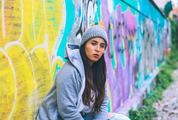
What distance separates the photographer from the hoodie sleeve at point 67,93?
319 cm

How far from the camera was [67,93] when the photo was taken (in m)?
3.20

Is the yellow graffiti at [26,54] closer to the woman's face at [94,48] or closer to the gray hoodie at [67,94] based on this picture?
the gray hoodie at [67,94]

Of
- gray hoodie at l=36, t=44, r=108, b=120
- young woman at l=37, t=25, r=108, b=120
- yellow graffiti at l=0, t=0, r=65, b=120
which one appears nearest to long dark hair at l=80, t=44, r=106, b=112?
young woman at l=37, t=25, r=108, b=120

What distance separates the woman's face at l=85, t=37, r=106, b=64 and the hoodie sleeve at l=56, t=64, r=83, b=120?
0.27m

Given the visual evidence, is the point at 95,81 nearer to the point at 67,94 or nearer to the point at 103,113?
the point at 103,113

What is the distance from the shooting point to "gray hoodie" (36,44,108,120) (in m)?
3.20

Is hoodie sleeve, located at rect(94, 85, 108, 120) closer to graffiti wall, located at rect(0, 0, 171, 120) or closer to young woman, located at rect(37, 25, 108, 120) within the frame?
young woman, located at rect(37, 25, 108, 120)

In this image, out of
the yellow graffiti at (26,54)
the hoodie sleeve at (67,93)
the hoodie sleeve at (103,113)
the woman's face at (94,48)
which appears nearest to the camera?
the yellow graffiti at (26,54)

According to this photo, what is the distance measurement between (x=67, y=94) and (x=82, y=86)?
0.25m

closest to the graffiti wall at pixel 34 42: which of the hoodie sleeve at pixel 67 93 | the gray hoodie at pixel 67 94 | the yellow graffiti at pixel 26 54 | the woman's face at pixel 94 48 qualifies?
the yellow graffiti at pixel 26 54

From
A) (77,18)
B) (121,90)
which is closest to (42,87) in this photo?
(77,18)

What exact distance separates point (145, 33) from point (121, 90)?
16.2 feet

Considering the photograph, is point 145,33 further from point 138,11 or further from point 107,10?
point 107,10

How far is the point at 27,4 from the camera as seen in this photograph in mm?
3350
